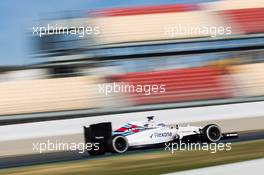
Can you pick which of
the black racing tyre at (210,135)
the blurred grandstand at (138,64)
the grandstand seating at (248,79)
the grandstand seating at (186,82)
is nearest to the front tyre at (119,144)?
the black racing tyre at (210,135)

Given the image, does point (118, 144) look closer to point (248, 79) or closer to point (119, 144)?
point (119, 144)

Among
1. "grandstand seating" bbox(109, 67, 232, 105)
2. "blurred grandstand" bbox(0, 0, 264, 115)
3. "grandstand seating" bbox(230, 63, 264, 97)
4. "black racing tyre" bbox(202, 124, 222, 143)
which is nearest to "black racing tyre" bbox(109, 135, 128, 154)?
"black racing tyre" bbox(202, 124, 222, 143)

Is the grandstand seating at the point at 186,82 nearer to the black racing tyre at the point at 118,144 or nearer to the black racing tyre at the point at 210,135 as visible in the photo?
the black racing tyre at the point at 210,135

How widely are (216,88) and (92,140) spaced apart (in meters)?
12.6

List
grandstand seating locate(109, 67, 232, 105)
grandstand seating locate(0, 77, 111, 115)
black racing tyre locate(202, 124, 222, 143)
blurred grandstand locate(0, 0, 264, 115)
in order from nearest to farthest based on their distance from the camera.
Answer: black racing tyre locate(202, 124, 222, 143) < grandstand seating locate(0, 77, 111, 115) < blurred grandstand locate(0, 0, 264, 115) < grandstand seating locate(109, 67, 232, 105)

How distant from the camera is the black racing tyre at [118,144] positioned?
860 centimetres

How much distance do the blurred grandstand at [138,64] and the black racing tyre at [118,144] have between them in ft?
30.1

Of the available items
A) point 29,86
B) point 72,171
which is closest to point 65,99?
point 29,86

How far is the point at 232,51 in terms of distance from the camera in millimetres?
20812

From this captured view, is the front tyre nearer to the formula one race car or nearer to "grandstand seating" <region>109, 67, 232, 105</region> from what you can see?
the formula one race car

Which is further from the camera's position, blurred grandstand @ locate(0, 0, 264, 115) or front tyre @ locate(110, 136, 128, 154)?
blurred grandstand @ locate(0, 0, 264, 115)

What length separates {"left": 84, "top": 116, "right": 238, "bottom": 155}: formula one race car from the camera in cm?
856

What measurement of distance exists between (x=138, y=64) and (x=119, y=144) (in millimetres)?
11933

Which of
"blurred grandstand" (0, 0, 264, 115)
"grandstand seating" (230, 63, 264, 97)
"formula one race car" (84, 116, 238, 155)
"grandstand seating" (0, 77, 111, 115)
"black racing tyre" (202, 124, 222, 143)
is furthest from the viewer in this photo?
"grandstand seating" (230, 63, 264, 97)
